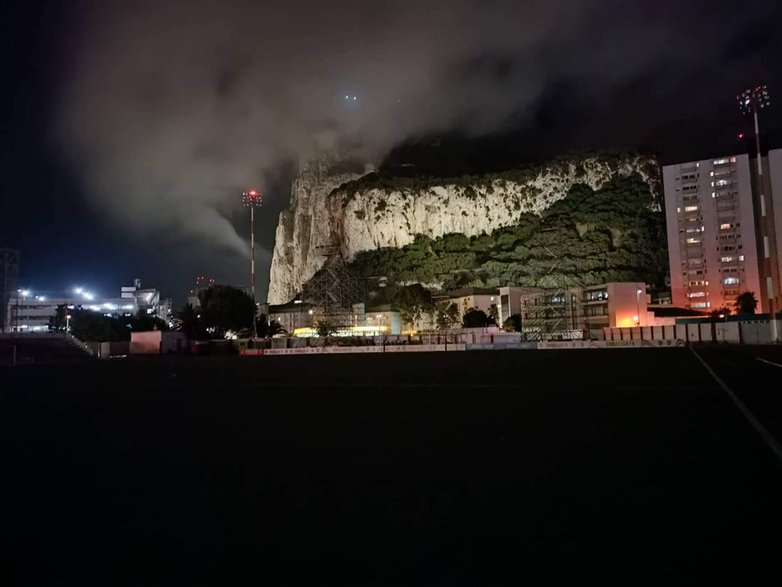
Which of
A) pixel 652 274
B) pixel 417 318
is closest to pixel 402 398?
pixel 417 318

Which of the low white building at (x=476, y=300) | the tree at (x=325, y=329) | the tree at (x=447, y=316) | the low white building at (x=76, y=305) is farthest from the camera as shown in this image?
the low white building at (x=76, y=305)

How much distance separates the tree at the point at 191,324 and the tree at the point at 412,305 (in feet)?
109

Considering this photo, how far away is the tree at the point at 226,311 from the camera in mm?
86562

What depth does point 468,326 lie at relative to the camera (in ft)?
292

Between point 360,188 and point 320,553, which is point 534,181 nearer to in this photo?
point 360,188

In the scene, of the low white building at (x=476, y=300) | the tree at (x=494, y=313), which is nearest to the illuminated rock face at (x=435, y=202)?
the low white building at (x=476, y=300)

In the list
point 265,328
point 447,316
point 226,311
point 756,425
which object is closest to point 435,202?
point 447,316

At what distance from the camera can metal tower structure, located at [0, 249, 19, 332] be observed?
309 feet

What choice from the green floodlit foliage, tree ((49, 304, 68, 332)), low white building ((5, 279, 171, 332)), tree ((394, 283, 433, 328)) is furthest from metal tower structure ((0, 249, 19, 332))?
the green floodlit foliage

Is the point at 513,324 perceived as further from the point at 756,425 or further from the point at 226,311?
the point at 756,425

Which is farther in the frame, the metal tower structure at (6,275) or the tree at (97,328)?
the metal tower structure at (6,275)

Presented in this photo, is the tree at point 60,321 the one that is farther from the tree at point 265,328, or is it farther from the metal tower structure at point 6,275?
the tree at point 265,328

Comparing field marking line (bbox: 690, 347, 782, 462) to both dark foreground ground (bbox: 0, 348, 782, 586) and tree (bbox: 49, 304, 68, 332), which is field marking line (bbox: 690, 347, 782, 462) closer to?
dark foreground ground (bbox: 0, 348, 782, 586)

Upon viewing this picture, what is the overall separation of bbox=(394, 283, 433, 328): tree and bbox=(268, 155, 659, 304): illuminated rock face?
4362 centimetres
